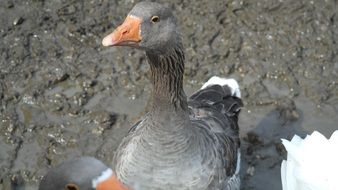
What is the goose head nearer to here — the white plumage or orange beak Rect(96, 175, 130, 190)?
orange beak Rect(96, 175, 130, 190)

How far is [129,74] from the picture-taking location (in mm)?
5773

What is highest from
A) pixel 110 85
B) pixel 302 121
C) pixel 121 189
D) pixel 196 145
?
pixel 121 189

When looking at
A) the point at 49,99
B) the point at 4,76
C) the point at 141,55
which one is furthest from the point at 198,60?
the point at 4,76

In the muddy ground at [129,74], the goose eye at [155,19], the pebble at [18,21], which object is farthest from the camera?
the pebble at [18,21]

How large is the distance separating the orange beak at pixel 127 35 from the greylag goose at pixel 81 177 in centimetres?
80

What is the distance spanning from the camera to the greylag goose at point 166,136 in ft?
12.4

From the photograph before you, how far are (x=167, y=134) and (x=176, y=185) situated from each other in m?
0.34

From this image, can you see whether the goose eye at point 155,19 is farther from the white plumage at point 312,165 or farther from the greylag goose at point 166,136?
the white plumage at point 312,165

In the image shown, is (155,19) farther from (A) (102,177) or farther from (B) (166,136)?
(A) (102,177)

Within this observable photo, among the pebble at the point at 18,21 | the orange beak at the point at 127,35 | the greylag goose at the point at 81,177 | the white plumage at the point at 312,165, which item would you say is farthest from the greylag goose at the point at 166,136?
the pebble at the point at 18,21

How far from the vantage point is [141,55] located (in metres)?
5.91

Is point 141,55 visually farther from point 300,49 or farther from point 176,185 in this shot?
point 176,185

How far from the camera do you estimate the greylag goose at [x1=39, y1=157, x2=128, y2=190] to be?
10.2ft

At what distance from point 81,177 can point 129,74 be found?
273 centimetres
